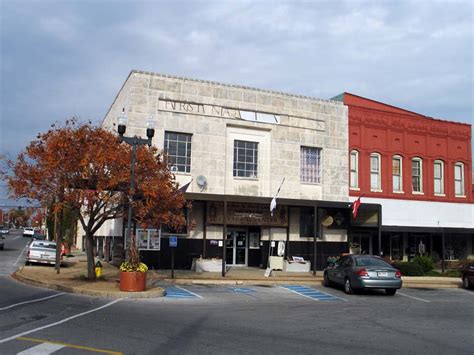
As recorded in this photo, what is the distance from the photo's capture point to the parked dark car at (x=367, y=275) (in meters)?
17.9

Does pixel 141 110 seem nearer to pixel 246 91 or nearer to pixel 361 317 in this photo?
pixel 246 91

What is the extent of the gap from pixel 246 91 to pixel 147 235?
362 inches

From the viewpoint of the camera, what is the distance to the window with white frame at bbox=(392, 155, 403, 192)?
1228 inches

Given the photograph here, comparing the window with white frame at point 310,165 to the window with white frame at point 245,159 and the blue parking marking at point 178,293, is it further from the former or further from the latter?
the blue parking marking at point 178,293

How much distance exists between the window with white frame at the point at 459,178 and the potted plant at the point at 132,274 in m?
24.2

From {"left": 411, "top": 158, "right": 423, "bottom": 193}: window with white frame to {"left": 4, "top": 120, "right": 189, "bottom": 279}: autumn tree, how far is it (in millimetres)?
18930

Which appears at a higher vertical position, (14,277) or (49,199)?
(49,199)

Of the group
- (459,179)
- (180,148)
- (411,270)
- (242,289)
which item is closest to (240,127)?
(180,148)

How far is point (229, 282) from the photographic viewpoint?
70.8 feet

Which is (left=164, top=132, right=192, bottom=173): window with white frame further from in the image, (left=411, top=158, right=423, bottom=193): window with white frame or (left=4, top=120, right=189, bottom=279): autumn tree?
(left=411, top=158, right=423, bottom=193): window with white frame

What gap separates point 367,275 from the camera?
17.9 metres

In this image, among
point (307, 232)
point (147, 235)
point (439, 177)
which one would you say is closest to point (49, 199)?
point (147, 235)

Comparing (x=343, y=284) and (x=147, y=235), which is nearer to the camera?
(x=343, y=284)

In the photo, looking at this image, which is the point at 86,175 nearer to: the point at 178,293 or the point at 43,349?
the point at 178,293
